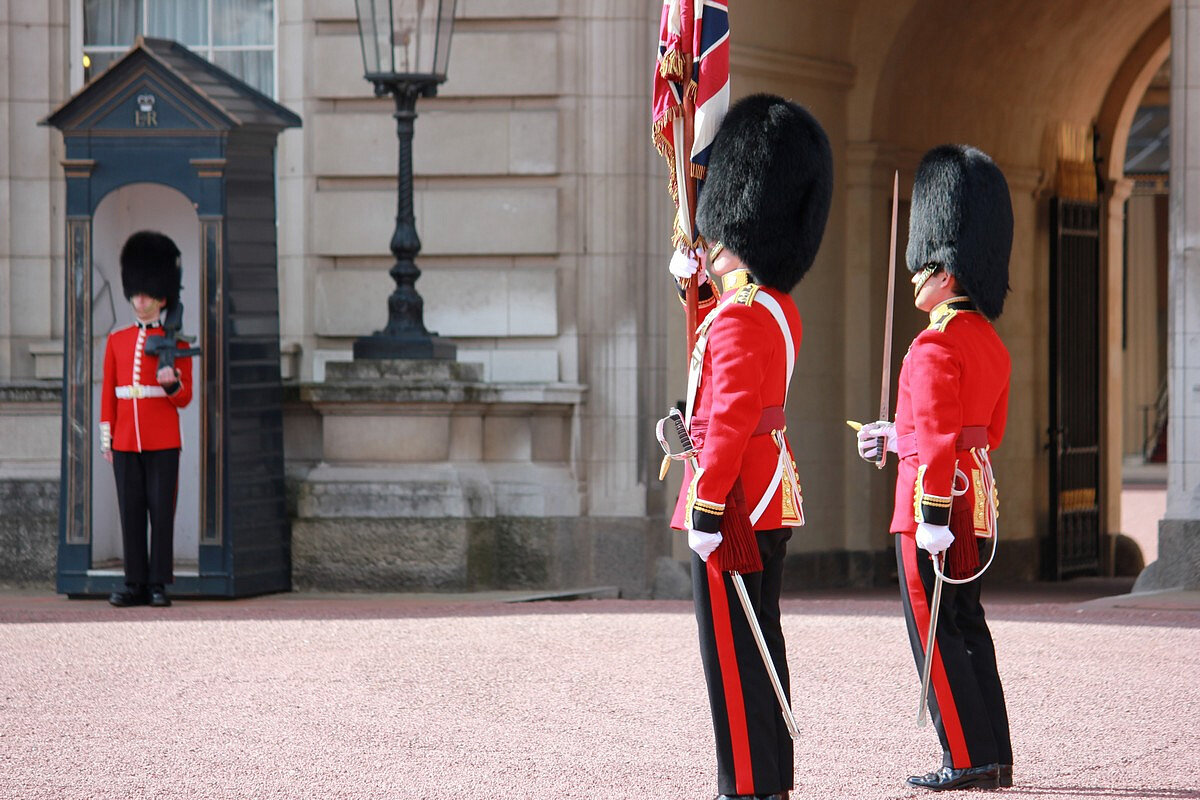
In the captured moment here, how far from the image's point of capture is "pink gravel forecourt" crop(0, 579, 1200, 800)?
450 cm

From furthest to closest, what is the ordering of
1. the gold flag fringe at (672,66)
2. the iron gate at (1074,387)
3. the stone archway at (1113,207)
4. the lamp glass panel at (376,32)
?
the stone archway at (1113,207), the iron gate at (1074,387), the lamp glass panel at (376,32), the gold flag fringe at (672,66)

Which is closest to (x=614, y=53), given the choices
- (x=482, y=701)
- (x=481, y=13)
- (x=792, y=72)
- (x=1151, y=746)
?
(x=481, y=13)

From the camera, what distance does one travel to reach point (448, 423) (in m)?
8.36

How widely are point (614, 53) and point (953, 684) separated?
4.70 m

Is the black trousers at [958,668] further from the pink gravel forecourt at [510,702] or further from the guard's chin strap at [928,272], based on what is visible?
the guard's chin strap at [928,272]

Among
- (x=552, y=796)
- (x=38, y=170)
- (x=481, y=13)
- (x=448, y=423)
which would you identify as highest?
(x=481, y=13)

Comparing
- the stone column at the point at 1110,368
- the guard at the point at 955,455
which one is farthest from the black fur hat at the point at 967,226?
the stone column at the point at 1110,368

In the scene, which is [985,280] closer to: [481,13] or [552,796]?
[552,796]

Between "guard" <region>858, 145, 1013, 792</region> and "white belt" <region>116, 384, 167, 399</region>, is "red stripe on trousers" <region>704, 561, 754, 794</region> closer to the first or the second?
"guard" <region>858, 145, 1013, 792</region>

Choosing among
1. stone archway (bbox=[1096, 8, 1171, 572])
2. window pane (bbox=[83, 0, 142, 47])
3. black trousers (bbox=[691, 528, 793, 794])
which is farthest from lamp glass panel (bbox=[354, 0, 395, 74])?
stone archway (bbox=[1096, 8, 1171, 572])

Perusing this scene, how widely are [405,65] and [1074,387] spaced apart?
5352mm

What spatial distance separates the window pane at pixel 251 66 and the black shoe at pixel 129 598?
2532 mm

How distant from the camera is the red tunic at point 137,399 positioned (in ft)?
25.0

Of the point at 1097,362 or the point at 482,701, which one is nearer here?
the point at 482,701
